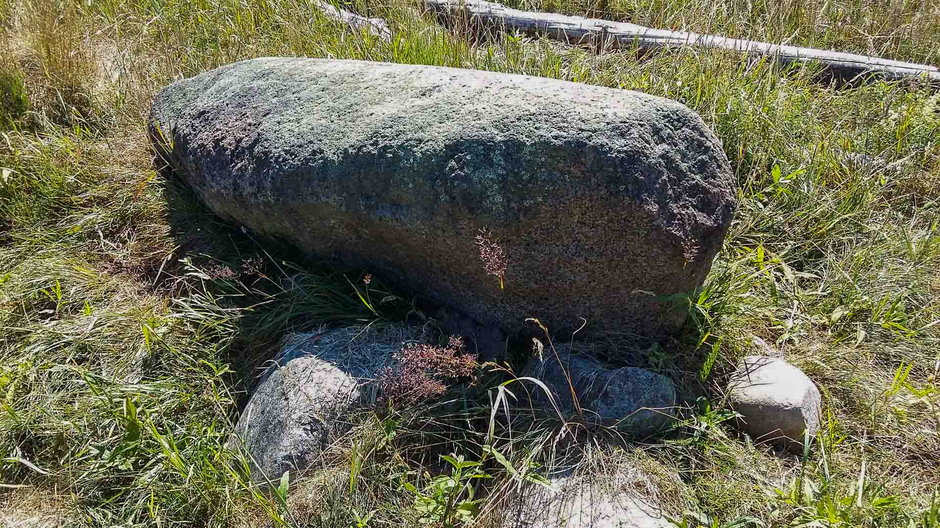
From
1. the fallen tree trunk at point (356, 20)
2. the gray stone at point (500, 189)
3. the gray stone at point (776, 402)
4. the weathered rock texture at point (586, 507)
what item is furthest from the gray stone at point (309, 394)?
the fallen tree trunk at point (356, 20)

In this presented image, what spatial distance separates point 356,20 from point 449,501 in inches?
143

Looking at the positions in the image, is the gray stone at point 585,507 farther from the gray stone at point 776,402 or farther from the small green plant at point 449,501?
the gray stone at point 776,402

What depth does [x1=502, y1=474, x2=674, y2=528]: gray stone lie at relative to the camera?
6.64ft

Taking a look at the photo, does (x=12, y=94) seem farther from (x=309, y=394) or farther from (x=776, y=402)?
(x=776, y=402)

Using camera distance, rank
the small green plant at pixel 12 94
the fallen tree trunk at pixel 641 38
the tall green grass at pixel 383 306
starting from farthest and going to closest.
A: the fallen tree trunk at pixel 641 38, the small green plant at pixel 12 94, the tall green grass at pixel 383 306

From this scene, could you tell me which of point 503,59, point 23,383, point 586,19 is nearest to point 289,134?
point 23,383

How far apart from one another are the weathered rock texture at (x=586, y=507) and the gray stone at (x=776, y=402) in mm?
560

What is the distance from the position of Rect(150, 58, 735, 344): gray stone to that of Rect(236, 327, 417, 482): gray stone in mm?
316

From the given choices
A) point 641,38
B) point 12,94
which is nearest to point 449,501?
point 641,38

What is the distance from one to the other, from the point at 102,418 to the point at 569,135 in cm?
195

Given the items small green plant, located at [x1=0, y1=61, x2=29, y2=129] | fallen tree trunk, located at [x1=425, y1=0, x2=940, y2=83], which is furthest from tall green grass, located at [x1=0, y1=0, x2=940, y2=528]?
fallen tree trunk, located at [x1=425, y1=0, x2=940, y2=83]

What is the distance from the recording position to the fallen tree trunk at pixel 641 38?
162 inches

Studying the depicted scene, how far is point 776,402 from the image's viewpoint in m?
2.34

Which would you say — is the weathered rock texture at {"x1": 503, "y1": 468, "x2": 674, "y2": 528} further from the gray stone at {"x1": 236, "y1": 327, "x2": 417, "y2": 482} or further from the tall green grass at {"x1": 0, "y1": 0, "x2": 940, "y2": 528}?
the gray stone at {"x1": 236, "y1": 327, "x2": 417, "y2": 482}
